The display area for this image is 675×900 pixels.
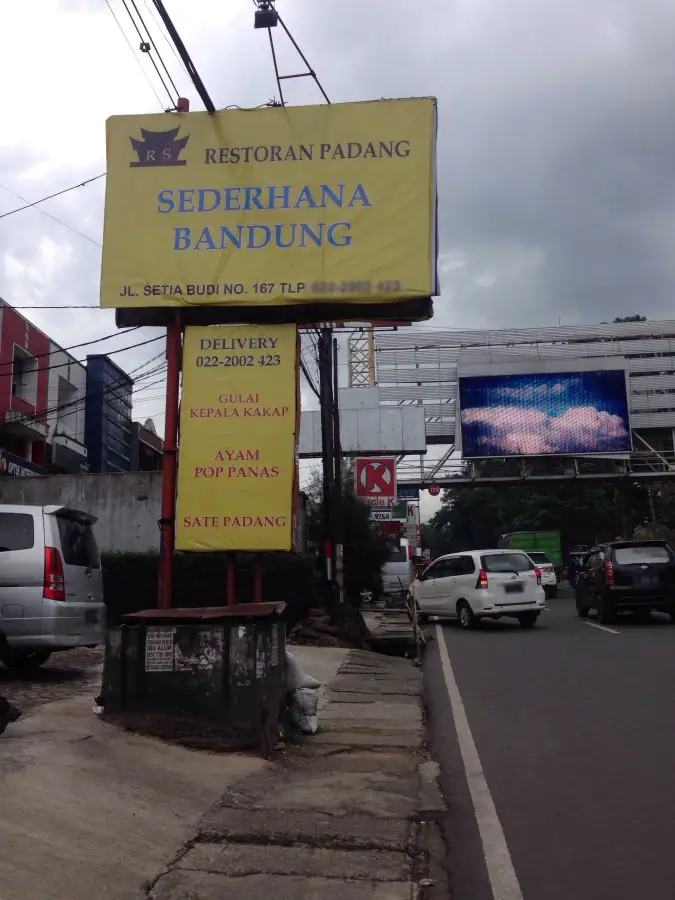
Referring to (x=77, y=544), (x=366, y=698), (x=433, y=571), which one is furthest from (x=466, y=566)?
(x=77, y=544)

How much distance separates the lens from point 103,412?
30.2m

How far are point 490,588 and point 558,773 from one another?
37.3 ft

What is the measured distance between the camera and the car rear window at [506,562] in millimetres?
17625

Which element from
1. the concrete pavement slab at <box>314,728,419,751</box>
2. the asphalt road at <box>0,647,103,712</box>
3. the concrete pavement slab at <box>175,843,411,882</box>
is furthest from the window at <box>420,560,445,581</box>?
the concrete pavement slab at <box>175,843,411,882</box>

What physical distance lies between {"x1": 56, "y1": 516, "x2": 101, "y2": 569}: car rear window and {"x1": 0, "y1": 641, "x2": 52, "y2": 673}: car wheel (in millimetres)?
1051

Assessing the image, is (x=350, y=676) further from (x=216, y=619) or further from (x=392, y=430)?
(x=392, y=430)

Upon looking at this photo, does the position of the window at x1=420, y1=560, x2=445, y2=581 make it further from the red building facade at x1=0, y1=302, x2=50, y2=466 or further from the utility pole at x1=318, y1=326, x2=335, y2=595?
the red building facade at x1=0, y1=302, x2=50, y2=466

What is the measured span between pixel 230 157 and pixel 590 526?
55.3 meters

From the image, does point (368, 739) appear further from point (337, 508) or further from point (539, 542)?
point (539, 542)

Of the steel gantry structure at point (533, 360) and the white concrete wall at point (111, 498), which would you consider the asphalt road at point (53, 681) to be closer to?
the white concrete wall at point (111, 498)

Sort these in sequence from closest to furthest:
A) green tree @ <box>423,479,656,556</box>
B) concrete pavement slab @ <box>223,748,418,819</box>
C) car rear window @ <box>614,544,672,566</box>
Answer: concrete pavement slab @ <box>223,748,418,819</box>
car rear window @ <box>614,544,672,566</box>
green tree @ <box>423,479,656,556</box>

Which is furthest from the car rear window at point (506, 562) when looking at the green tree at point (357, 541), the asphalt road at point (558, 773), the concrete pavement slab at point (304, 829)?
the concrete pavement slab at point (304, 829)

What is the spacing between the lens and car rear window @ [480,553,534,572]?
1762 cm

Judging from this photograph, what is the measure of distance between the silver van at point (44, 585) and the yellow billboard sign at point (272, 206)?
252 centimetres
